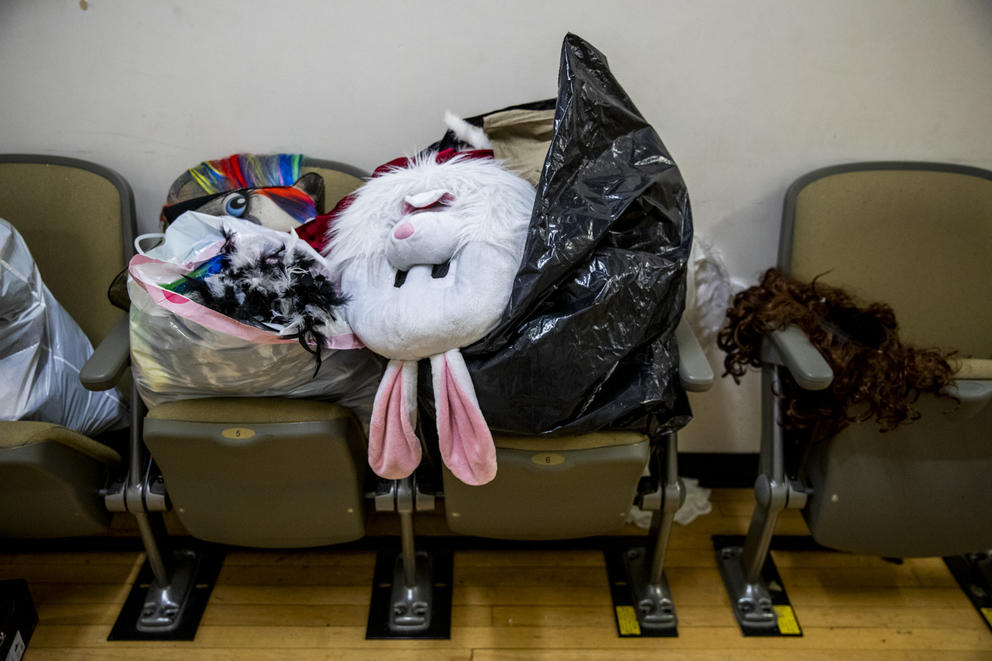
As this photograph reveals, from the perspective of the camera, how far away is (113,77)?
61.7 inches

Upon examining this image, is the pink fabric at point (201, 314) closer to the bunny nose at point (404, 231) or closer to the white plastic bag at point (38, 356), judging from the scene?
the bunny nose at point (404, 231)

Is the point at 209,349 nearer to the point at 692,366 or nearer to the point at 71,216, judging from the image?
the point at 71,216

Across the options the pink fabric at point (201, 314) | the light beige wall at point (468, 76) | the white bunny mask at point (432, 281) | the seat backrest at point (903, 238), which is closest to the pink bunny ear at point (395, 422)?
the white bunny mask at point (432, 281)

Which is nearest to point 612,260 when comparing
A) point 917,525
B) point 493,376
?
point 493,376

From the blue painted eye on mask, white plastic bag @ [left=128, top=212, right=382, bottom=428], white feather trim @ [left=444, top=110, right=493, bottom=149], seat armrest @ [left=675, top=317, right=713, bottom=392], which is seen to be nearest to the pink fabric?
white plastic bag @ [left=128, top=212, right=382, bottom=428]

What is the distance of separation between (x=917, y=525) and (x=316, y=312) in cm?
123

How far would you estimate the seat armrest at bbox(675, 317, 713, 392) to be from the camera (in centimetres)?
127

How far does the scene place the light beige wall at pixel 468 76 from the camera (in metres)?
1.51

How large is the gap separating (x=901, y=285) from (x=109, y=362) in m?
1.62

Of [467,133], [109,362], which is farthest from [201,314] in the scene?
[467,133]

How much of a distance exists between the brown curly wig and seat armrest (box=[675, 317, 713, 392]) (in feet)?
0.54

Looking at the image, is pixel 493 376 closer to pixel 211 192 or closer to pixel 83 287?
pixel 211 192

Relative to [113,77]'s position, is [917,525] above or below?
below

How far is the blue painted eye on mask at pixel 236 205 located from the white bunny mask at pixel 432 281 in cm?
23
